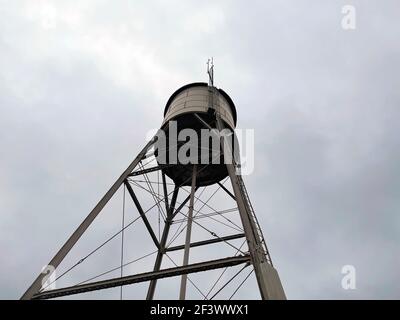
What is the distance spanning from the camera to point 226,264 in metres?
7.68

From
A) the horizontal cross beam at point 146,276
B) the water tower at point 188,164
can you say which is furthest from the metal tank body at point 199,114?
the horizontal cross beam at point 146,276

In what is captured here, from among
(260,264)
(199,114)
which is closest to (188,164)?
(199,114)

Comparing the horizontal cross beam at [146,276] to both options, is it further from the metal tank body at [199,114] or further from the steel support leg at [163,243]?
the metal tank body at [199,114]

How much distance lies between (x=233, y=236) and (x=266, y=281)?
4.94m

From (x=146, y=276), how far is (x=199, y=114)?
6561 millimetres

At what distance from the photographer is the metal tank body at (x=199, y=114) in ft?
43.1

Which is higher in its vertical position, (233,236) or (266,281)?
(233,236)

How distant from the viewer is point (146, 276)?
8016mm

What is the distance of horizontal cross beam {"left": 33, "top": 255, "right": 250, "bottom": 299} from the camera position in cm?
770

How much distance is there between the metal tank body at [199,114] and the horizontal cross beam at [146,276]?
5.61m

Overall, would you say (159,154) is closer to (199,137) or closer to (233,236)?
(199,137)

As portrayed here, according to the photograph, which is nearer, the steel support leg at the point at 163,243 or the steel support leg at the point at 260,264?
the steel support leg at the point at 260,264
